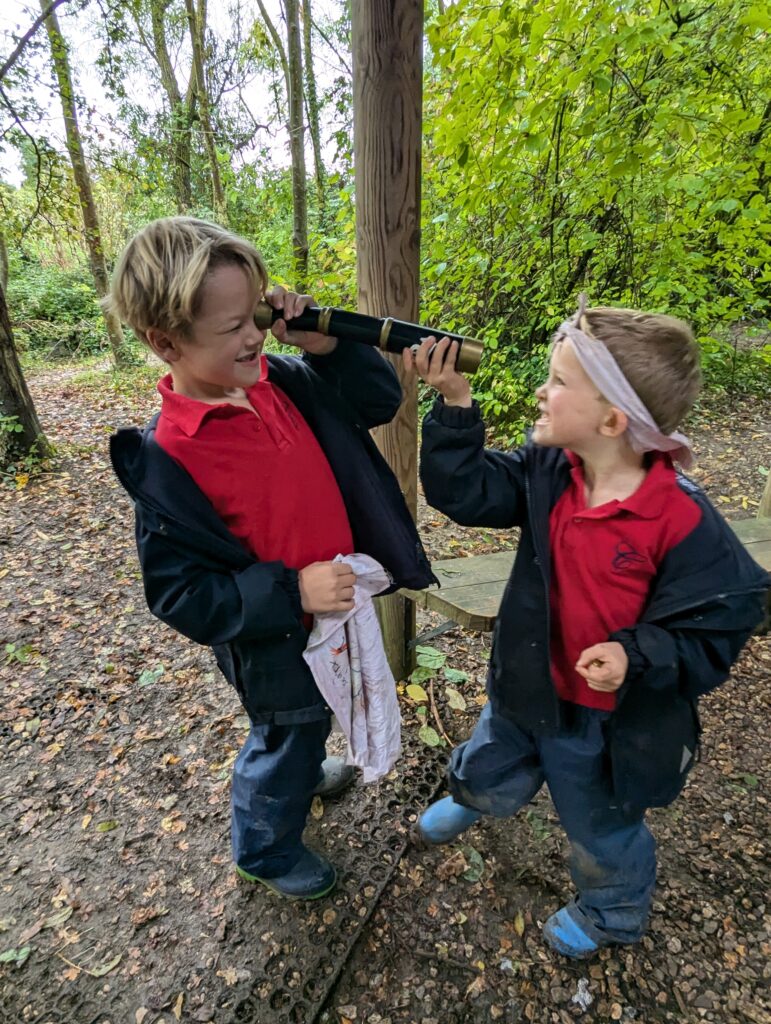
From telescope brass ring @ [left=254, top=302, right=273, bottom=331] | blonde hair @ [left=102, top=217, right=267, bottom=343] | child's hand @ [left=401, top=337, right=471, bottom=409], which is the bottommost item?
child's hand @ [left=401, top=337, right=471, bottom=409]

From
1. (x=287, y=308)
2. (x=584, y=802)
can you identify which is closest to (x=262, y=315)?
(x=287, y=308)

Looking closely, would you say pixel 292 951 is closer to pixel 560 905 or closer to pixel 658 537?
pixel 560 905

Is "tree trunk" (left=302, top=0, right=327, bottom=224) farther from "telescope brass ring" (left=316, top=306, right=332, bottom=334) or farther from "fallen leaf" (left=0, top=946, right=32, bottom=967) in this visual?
"fallen leaf" (left=0, top=946, right=32, bottom=967)

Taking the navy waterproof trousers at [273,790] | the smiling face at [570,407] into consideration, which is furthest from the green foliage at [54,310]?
the smiling face at [570,407]

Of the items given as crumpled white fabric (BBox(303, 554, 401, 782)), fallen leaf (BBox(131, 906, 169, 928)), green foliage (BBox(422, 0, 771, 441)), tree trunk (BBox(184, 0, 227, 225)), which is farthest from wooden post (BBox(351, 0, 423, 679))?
tree trunk (BBox(184, 0, 227, 225))

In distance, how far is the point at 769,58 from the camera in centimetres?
377

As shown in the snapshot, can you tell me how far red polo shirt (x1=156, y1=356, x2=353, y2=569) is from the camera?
139 cm

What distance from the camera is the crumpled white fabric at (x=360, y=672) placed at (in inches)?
62.6

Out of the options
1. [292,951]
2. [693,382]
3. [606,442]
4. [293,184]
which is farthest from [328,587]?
[293,184]

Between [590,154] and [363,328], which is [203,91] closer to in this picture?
[590,154]

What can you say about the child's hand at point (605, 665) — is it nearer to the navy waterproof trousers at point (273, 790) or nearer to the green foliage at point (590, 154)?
the navy waterproof trousers at point (273, 790)

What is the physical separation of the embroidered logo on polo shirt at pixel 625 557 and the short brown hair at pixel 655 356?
32 cm

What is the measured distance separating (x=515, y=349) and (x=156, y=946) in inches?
244

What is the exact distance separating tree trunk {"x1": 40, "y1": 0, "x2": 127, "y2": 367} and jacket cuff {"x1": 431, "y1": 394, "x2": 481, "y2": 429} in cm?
738
